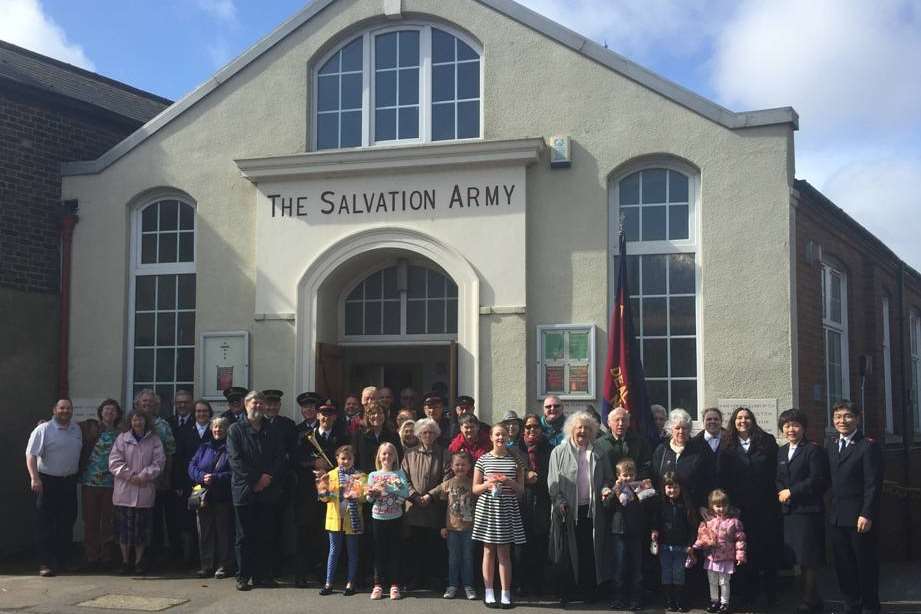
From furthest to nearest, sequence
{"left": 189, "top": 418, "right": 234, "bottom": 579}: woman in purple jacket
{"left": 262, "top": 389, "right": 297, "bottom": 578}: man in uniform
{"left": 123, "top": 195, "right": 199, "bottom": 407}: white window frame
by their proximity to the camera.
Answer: {"left": 123, "top": 195, "right": 199, "bottom": 407}: white window frame
{"left": 189, "top": 418, "right": 234, "bottom": 579}: woman in purple jacket
{"left": 262, "top": 389, "right": 297, "bottom": 578}: man in uniform

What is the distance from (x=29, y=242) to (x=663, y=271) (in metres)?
7.60

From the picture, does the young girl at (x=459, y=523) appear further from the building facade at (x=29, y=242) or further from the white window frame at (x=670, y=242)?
the building facade at (x=29, y=242)

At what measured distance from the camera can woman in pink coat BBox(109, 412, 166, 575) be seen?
10594 mm

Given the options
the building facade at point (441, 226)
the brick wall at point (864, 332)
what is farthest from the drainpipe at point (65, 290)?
the brick wall at point (864, 332)

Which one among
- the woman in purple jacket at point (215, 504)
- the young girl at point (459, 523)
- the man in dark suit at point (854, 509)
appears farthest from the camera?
the woman in purple jacket at point (215, 504)

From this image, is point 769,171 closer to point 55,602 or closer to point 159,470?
point 159,470

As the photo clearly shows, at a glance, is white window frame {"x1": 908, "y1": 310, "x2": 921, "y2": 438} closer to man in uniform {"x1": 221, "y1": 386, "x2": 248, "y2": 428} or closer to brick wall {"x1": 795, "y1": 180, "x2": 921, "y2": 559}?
brick wall {"x1": 795, "y1": 180, "x2": 921, "y2": 559}

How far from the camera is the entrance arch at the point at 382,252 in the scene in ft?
37.9

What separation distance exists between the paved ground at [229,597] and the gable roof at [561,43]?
4607 millimetres

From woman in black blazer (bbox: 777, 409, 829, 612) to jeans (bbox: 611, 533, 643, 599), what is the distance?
4.21 ft

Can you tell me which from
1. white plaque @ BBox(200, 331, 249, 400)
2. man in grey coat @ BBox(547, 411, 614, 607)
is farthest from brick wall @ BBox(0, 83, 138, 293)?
man in grey coat @ BBox(547, 411, 614, 607)

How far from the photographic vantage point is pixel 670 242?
36.8 feet

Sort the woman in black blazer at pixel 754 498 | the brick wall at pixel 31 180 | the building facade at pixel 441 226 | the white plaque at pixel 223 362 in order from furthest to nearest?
the brick wall at pixel 31 180
the white plaque at pixel 223 362
the building facade at pixel 441 226
the woman in black blazer at pixel 754 498

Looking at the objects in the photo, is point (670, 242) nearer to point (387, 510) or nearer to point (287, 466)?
point (387, 510)
